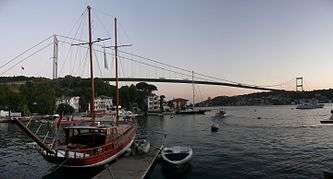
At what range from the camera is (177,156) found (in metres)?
29.2

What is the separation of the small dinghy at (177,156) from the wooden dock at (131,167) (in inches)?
36.1

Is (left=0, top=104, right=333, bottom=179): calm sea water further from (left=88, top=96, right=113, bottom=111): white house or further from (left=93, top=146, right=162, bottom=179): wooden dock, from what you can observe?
(left=88, top=96, right=113, bottom=111): white house

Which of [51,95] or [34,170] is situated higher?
[51,95]

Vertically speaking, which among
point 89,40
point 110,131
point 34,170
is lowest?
point 34,170

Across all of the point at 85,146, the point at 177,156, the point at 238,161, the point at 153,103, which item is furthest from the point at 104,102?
the point at 85,146

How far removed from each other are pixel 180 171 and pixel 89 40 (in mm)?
14540

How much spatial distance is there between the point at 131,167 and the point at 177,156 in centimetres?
510

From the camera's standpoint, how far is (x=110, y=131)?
2736 centimetres

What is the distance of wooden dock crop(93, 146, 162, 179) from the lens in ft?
74.9

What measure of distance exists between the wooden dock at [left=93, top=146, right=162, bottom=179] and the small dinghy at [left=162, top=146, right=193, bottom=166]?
0.92 meters

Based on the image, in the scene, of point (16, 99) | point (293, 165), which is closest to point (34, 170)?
point (293, 165)

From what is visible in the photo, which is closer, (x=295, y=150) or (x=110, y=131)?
(x=110, y=131)

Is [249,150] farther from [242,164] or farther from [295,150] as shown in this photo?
[242,164]

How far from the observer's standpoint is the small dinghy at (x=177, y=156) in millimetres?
27759
